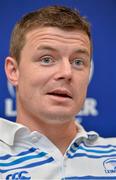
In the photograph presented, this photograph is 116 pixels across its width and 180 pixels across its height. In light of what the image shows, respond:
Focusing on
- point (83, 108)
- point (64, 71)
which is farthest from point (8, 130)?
point (83, 108)

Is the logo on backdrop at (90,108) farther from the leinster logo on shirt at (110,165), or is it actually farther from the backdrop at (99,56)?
the leinster logo on shirt at (110,165)

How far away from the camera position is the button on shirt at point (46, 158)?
3.49ft

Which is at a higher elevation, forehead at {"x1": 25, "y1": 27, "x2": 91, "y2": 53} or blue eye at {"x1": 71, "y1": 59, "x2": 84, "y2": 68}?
forehead at {"x1": 25, "y1": 27, "x2": 91, "y2": 53}

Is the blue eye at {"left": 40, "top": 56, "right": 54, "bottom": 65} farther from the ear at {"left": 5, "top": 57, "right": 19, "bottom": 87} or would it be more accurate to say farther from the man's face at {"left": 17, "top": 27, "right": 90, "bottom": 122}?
the ear at {"left": 5, "top": 57, "right": 19, "bottom": 87}

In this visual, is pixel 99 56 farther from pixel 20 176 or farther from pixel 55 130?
pixel 20 176

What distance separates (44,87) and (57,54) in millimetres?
102

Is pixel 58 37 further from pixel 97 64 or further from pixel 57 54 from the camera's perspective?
pixel 97 64

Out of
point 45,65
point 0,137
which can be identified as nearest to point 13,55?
point 45,65

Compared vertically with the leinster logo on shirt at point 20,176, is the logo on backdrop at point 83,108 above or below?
above

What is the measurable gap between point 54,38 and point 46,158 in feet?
1.10

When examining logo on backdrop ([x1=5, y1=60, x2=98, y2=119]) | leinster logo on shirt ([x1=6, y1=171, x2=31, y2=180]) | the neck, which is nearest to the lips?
the neck

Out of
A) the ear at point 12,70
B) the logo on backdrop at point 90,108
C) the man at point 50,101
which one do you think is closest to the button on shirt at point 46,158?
the man at point 50,101

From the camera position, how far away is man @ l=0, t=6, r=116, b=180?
1068 millimetres

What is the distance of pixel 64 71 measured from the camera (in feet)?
3.47
